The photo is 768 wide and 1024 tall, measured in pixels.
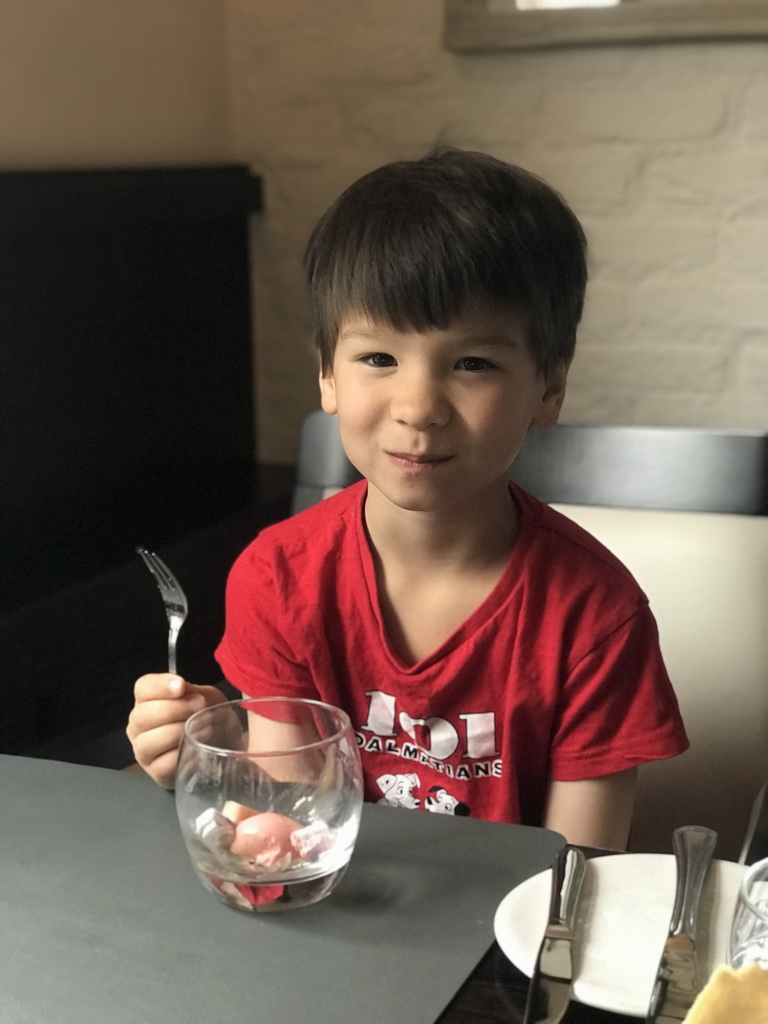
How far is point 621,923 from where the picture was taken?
61cm

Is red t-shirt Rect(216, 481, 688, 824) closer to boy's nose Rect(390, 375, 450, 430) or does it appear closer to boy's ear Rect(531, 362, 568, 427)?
boy's ear Rect(531, 362, 568, 427)

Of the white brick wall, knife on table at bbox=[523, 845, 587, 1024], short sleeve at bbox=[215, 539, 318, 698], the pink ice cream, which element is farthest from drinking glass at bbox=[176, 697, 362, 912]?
the white brick wall

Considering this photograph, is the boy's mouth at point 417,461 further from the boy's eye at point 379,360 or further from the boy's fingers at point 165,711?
the boy's fingers at point 165,711

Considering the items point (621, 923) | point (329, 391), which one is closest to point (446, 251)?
point (329, 391)

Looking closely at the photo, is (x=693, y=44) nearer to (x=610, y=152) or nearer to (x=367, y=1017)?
(x=610, y=152)

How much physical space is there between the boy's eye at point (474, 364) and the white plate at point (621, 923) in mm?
372

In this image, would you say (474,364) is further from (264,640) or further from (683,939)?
(683,939)

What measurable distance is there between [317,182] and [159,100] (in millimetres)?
312

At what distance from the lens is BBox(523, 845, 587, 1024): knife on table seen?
535 millimetres

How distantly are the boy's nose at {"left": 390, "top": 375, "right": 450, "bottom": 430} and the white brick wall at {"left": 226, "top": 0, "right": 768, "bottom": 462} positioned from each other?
3.98 ft

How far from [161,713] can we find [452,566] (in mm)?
285

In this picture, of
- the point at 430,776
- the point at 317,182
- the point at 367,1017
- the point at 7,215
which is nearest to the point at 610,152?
the point at 317,182

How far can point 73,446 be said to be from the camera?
1.76m

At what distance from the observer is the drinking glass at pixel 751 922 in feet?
1.66
